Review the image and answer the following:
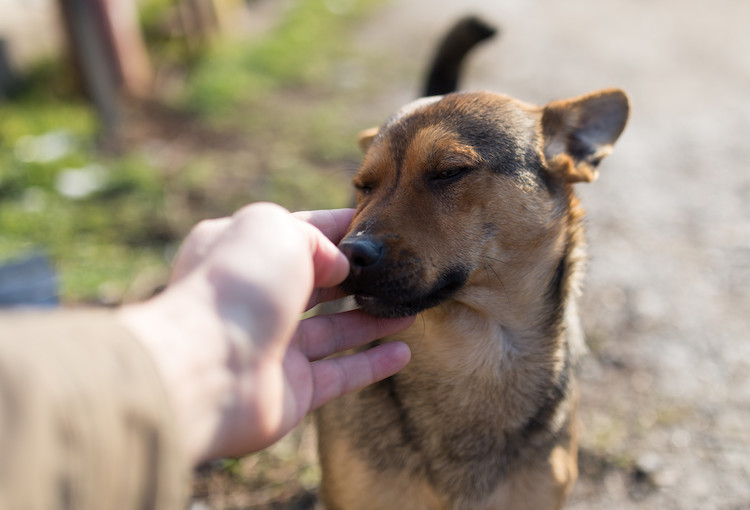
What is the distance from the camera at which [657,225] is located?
16.3 feet

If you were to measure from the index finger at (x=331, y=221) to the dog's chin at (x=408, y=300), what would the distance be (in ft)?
1.06

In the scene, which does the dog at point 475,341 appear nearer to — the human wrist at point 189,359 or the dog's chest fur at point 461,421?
the dog's chest fur at point 461,421

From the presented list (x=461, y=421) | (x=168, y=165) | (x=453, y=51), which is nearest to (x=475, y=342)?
(x=461, y=421)

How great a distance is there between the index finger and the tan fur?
0.09m

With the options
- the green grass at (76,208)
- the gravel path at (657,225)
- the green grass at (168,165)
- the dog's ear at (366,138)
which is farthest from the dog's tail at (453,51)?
the green grass at (76,208)

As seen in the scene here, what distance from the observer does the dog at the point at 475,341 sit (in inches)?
91.3

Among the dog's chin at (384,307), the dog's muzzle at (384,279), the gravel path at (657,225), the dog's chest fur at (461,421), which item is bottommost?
the gravel path at (657,225)

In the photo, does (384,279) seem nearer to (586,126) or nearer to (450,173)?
(450,173)

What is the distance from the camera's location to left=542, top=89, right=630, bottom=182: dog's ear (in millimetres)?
2643

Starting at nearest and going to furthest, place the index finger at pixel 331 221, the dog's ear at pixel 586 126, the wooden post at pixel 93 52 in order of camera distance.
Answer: the index finger at pixel 331 221
the dog's ear at pixel 586 126
the wooden post at pixel 93 52

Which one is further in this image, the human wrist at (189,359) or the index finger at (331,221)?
the index finger at (331,221)

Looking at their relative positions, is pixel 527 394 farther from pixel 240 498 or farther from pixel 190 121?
pixel 190 121

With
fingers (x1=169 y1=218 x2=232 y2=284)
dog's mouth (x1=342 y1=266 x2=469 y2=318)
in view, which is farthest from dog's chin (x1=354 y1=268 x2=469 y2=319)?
fingers (x1=169 y1=218 x2=232 y2=284)

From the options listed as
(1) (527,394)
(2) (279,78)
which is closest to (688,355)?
(1) (527,394)
